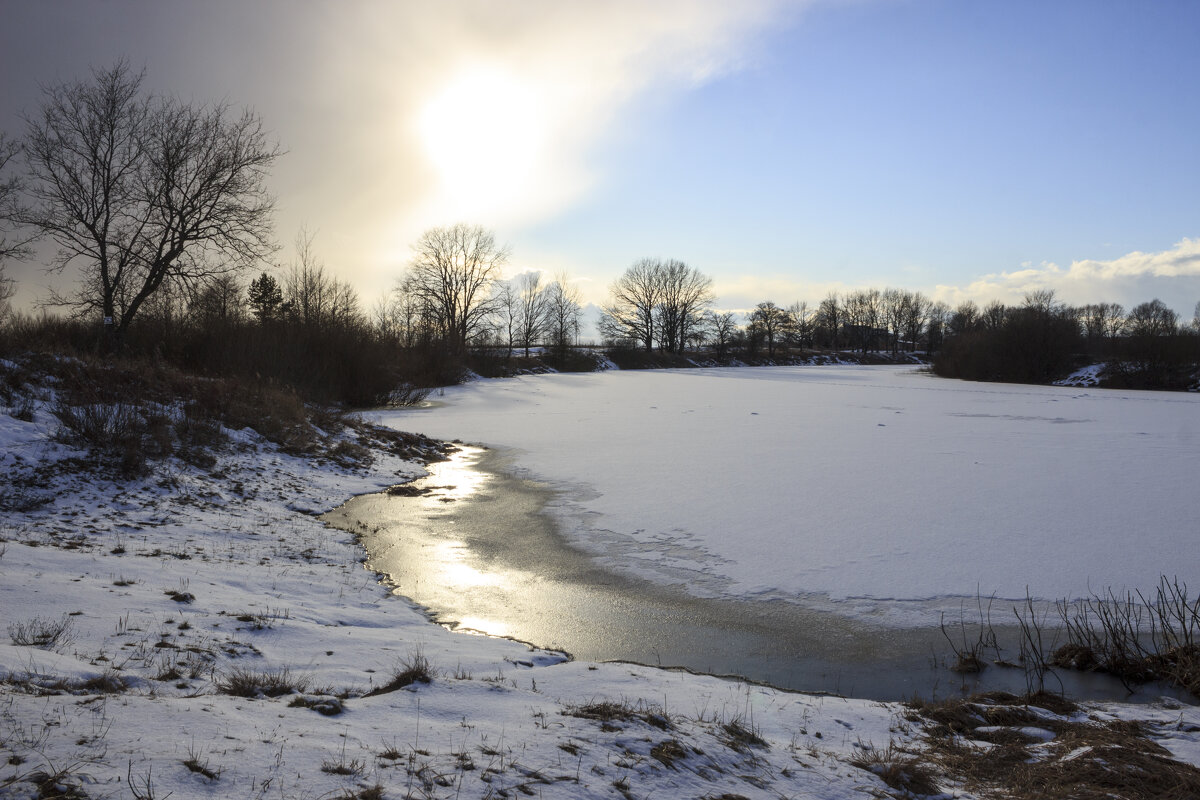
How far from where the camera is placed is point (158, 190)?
1956 cm

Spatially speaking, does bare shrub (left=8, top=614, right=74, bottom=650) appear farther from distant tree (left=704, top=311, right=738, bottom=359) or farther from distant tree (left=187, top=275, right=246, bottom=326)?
distant tree (left=704, top=311, right=738, bottom=359)

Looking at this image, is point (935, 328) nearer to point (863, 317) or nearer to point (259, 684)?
point (863, 317)

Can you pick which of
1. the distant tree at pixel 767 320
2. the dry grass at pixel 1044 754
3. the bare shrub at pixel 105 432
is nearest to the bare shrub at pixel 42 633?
the dry grass at pixel 1044 754

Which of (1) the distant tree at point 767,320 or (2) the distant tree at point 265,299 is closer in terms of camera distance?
(2) the distant tree at point 265,299

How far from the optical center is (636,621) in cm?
582

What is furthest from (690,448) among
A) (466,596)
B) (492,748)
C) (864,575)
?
(492,748)

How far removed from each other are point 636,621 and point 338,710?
3.05 metres

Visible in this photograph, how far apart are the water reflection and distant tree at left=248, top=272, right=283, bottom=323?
1652 centimetres

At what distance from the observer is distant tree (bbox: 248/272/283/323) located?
22.6 m

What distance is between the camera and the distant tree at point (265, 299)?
2264 centimetres

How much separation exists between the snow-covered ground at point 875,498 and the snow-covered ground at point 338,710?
2386 mm

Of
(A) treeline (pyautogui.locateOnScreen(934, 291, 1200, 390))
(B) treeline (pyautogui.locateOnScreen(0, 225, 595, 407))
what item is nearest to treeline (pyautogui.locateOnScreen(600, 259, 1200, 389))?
(A) treeline (pyautogui.locateOnScreen(934, 291, 1200, 390))

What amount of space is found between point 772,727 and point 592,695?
1.03 metres

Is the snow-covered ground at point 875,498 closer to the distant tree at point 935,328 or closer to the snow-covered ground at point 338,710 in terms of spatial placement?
the snow-covered ground at point 338,710
